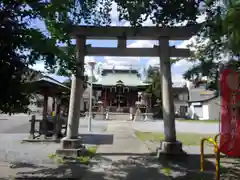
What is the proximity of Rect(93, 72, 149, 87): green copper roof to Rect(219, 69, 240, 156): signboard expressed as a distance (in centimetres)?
3252

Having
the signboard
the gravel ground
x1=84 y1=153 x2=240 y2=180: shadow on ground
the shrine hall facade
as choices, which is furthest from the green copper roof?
the signboard

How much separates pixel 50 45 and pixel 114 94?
37751 millimetres

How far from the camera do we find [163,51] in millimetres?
9711

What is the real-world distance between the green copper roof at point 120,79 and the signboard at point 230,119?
32516 millimetres

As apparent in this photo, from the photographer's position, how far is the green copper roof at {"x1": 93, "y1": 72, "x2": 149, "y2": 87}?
41406 millimetres

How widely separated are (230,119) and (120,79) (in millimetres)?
35296

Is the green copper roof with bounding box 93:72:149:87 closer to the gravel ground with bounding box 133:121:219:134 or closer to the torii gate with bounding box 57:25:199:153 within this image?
the gravel ground with bounding box 133:121:219:134

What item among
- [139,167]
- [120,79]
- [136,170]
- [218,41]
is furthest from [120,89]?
[218,41]

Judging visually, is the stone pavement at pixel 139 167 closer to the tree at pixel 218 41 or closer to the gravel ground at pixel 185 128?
the tree at pixel 218 41

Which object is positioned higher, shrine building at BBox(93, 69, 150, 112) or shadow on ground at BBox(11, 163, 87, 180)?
shrine building at BBox(93, 69, 150, 112)

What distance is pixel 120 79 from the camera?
43.0 meters

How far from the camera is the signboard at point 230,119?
7.69 meters

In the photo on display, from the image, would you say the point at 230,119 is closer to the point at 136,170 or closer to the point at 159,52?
the point at 136,170

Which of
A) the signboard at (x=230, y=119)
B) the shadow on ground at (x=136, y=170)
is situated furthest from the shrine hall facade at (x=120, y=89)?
the signboard at (x=230, y=119)
